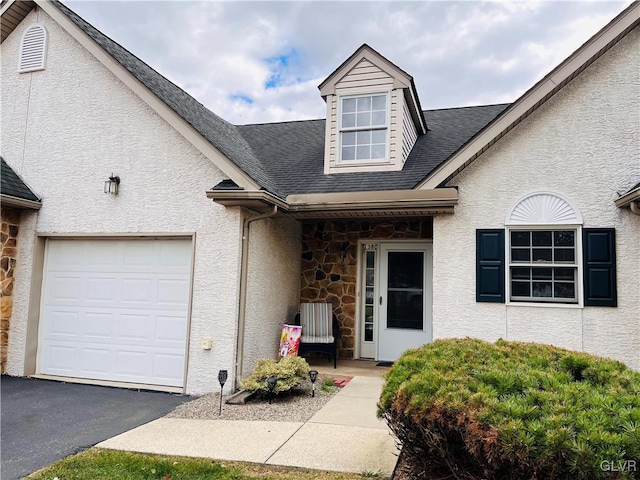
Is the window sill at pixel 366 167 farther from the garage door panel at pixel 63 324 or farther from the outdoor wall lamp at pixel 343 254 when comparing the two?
the garage door panel at pixel 63 324

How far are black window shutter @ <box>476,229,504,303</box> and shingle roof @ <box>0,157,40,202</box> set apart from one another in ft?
24.3

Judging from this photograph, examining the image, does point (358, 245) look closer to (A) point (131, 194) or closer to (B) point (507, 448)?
(A) point (131, 194)

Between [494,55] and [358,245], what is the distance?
6592 mm

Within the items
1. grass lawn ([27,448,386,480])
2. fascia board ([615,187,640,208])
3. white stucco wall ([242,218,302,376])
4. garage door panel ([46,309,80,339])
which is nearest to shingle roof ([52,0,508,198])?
white stucco wall ([242,218,302,376])

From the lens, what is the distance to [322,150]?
33.2 ft

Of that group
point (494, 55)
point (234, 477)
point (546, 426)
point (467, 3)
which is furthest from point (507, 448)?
point (494, 55)

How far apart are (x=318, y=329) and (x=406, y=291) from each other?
197 cm

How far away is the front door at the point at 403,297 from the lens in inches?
351

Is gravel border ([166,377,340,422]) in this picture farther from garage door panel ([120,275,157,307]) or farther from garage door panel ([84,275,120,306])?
garage door panel ([84,275,120,306])

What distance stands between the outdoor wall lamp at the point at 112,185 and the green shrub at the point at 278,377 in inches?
145

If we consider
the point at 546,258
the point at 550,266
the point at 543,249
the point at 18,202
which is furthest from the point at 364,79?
the point at 18,202

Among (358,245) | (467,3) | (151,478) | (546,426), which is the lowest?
(151,478)

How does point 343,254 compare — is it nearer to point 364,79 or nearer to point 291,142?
point 291,142

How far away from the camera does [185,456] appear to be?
170 inches
